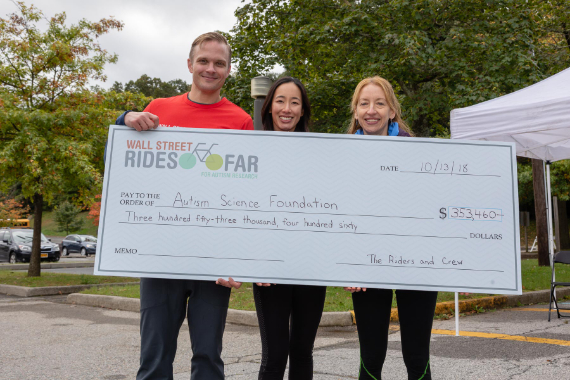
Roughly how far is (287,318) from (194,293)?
53 centimetres

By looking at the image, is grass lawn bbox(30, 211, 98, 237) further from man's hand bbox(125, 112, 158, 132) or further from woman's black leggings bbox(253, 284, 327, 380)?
woman's black leggings bbox(253, 284, 327, 380)

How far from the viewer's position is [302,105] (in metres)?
2.94

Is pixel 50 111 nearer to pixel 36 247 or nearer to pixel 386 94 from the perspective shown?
pixel 36 247

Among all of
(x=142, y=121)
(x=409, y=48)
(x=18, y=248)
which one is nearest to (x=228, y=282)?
(x=142, y=121)

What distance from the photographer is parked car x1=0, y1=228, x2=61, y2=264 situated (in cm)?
2366

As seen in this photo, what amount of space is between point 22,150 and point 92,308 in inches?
201

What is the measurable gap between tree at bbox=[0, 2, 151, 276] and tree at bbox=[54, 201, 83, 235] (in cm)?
3813

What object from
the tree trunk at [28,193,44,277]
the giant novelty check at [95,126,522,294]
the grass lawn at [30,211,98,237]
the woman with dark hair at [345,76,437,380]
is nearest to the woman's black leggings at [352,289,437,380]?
the woman with dark hair at [345,76,437,380]

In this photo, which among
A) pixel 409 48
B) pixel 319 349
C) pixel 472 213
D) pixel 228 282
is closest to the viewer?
pixel 228 282

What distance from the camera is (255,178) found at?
2.73m

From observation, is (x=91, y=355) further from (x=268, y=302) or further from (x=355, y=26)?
(x=355, y=26)

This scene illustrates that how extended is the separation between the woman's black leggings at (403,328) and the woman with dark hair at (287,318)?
263 mm

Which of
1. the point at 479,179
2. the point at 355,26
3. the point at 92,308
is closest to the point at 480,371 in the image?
the point at 479,179

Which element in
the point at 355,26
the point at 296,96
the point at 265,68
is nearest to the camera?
the point at 296,96
